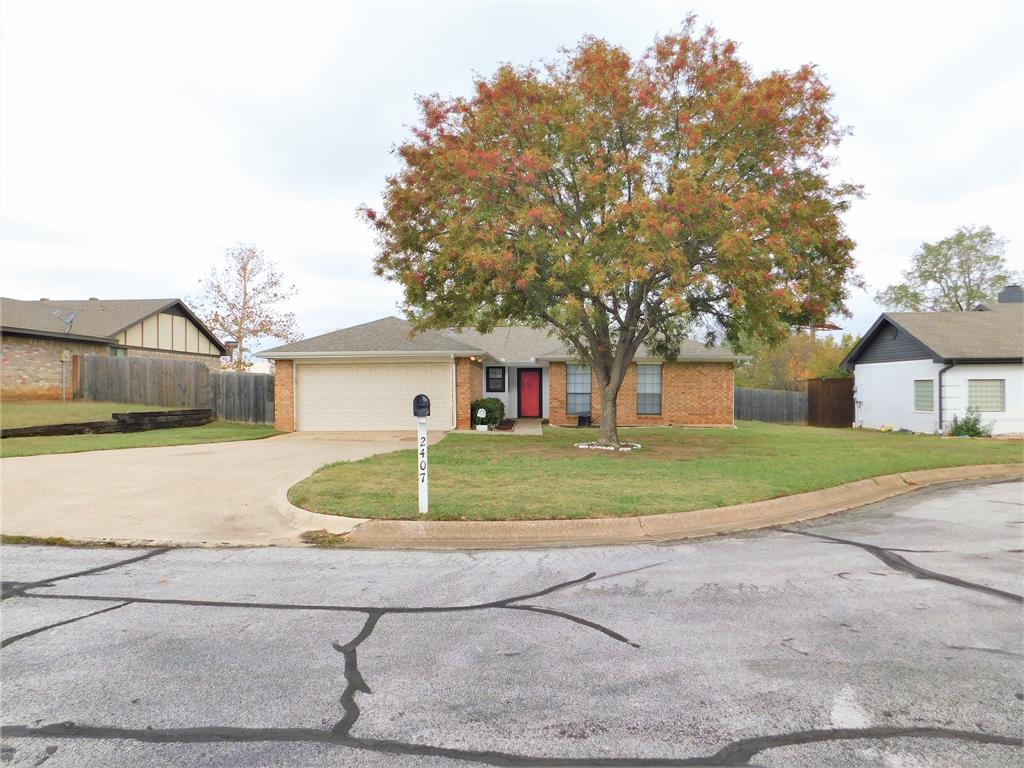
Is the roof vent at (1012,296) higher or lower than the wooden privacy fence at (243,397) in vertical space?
higher

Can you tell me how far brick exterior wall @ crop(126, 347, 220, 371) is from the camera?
102 feet

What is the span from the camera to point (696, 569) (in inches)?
214

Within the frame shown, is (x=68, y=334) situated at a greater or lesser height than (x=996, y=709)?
greater

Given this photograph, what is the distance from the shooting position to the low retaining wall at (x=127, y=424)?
52.2 ft

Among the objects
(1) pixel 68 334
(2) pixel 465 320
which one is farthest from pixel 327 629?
(1) pixel 68 334

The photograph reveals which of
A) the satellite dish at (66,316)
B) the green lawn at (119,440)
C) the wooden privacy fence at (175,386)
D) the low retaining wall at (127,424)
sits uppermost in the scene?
the satellite dish at (66,316)

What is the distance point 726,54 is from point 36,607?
44.0 feet

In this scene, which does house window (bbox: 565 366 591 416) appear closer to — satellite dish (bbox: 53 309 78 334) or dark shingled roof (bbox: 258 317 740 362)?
dark shingled roof (bbox: 258 317 740 362)

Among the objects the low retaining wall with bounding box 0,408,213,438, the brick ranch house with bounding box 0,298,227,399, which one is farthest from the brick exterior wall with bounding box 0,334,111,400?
the low retaining wall with bounding box 0,408,213,438

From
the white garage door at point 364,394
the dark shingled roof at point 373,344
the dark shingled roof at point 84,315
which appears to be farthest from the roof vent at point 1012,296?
the dark shingled roof at point 84,315

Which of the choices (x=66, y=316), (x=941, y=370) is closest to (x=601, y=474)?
(x=941, y=370)

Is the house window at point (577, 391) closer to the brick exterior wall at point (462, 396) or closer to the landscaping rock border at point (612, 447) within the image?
the brick exterior wall at point (462, 396)

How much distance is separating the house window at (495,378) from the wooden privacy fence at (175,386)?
323 inches

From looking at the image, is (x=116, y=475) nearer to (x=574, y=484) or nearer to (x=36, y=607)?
(x=36, y=607)
